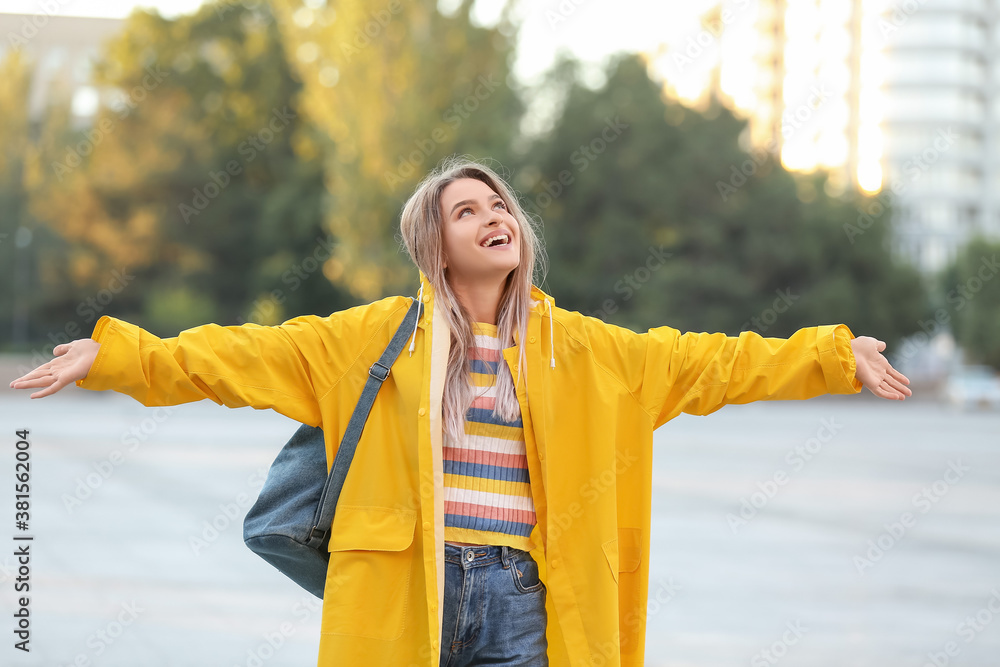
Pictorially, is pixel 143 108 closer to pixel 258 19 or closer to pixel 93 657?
pixel 258 19

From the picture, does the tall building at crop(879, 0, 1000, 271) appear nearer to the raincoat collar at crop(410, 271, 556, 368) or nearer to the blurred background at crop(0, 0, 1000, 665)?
the blurred background at crop(0, 0, 1000, 665)

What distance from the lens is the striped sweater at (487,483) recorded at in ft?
7.84

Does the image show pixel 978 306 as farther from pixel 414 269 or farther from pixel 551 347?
pixel 551 347

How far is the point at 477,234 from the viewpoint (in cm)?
259

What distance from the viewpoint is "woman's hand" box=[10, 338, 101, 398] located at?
7.16 ft

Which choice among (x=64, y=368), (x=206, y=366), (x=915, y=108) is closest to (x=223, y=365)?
(x=206, y=366)

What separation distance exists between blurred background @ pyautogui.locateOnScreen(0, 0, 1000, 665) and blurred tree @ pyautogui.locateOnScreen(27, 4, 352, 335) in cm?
11

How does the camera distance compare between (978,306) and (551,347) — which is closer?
(551,347)

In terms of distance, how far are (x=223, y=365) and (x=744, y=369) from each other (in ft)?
4.37

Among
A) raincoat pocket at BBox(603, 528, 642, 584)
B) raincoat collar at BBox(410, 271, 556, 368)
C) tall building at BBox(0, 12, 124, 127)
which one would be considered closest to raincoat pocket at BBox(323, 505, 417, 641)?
raincoat collar at BBox(410, 271, 556, 368)

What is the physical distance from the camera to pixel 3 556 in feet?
22.9

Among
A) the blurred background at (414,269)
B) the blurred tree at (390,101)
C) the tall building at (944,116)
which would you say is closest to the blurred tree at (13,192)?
the blurred background at (414,269)

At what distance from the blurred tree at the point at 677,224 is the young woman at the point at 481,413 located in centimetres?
3208

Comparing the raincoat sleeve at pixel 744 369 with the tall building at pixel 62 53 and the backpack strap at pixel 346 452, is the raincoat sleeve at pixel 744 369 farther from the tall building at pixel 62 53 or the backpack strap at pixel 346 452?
the tall building at pixel 62 53
